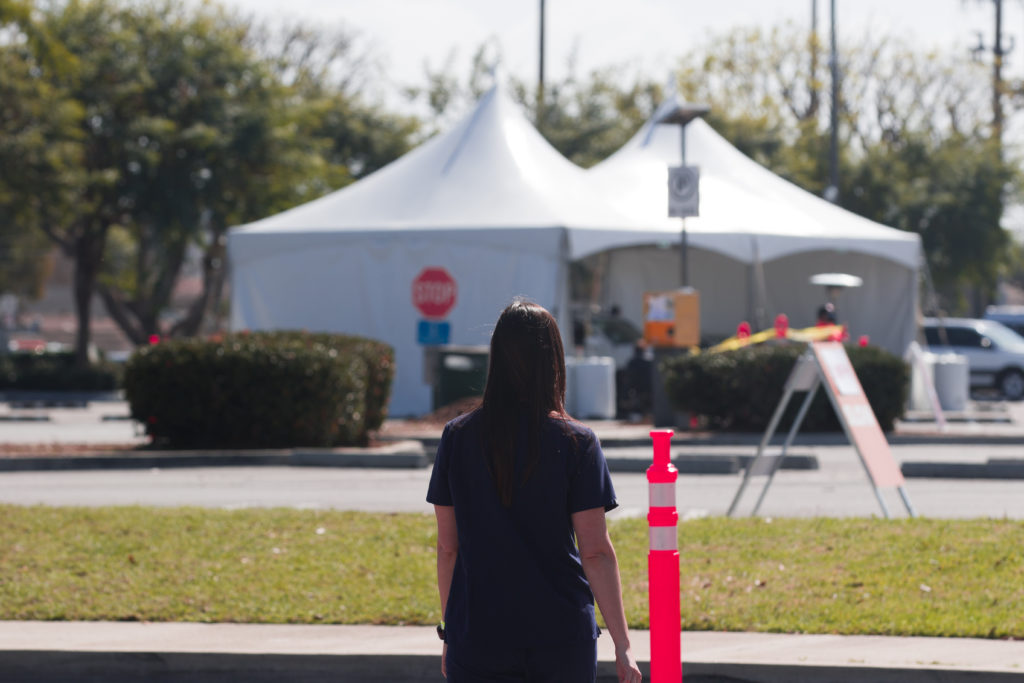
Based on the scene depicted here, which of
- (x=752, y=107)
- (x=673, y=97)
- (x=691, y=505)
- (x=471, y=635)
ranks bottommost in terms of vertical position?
(x=691, y=505)

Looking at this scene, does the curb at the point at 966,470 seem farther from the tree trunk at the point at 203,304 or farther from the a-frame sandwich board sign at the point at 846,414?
the tree trunk at the point at 203,304

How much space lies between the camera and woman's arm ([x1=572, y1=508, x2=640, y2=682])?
143 inches

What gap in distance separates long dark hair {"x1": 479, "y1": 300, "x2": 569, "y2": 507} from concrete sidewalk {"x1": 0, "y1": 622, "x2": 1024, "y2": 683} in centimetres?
291

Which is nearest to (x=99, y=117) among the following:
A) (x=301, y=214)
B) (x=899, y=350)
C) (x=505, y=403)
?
(x=301, y=214)

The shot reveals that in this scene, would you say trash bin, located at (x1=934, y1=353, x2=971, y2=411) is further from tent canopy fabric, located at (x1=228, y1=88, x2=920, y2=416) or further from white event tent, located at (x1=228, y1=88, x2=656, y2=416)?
white event tent, located at (x1=228, y1=88, x2=656, y2=416)

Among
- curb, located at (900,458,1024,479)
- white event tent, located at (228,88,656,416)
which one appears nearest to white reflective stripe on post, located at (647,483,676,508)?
curb, located at (900,458,1024,479)

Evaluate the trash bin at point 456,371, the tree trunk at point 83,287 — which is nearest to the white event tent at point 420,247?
the trash bin at point 456,371

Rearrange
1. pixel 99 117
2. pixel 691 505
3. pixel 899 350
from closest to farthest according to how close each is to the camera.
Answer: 1. pixel 691 505
2. pixel 899 350
3. pixel 99 117

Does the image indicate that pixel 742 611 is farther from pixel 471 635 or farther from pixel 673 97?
pixel 673 97

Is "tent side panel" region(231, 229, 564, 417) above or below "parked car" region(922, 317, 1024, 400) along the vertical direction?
above

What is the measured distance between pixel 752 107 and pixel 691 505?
140ft

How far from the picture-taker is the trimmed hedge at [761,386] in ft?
59.2

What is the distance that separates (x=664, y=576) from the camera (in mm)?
4516

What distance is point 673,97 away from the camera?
22.7m
